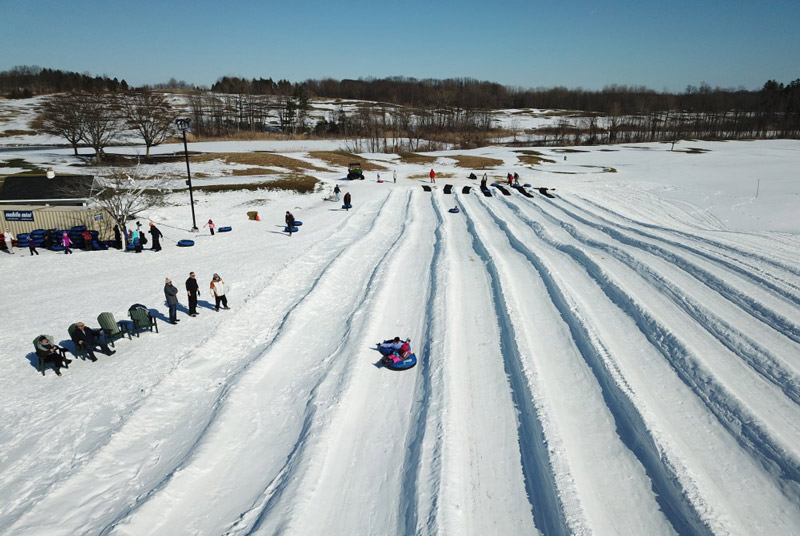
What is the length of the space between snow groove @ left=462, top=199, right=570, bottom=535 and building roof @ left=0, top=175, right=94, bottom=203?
22.9 meters

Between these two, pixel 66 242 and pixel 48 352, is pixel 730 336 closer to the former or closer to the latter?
pixel 48 352

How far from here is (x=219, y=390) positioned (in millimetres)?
9438

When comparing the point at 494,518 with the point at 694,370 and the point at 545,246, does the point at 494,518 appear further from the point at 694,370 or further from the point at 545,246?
the point at 545,246

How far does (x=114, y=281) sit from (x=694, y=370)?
18.3m

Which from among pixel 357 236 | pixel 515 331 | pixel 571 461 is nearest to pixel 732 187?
pixel 357 236

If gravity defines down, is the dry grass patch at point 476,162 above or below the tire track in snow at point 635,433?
above

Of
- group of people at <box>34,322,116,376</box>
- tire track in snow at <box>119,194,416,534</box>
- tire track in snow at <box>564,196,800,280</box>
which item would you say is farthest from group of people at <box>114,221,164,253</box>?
tire track in snow at <box>564,196,800,280</box>

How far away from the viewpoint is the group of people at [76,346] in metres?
9.72

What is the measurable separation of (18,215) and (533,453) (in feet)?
84.0

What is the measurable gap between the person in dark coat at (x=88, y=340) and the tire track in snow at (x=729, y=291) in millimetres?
17293

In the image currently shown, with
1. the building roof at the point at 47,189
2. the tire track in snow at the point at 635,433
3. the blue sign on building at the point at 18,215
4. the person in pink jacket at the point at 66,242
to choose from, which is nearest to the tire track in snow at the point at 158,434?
the tire track in snow at the point at 635,433

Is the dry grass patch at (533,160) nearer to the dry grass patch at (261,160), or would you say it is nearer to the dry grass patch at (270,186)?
the dry grass patch at (261,160)

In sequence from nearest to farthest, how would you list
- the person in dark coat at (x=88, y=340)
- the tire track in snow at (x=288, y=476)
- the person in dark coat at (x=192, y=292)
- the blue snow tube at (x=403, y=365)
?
the tire track in snow at (x=288, y=476) < the blue snow tube at (x=403, y=365) < the person in dark coat at (x=88, y=340) < the person in dark coat at (x=192, y=292)

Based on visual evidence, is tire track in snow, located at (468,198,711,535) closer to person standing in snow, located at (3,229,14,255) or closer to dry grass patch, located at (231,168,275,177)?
person standing in snow, located at (3,229,14,255)
